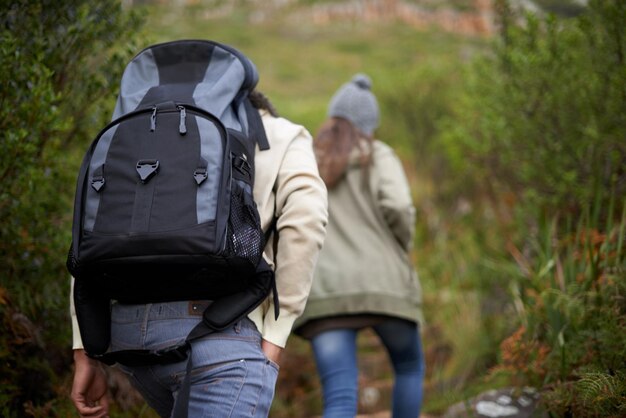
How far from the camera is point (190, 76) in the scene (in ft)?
6.91

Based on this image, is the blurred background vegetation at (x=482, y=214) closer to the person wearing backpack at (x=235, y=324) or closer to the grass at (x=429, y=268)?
the grass at (x=429, y=268)

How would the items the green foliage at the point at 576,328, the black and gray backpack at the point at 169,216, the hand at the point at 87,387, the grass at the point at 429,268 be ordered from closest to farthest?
the black and gray backpack at the point at 169,216 < the hand at the point at 87,387 < the green foliage at the point at 576,328 < the grass at the point at 429,268

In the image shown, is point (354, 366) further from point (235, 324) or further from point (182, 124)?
point (182, 124)

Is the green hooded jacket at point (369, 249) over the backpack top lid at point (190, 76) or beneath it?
beneath

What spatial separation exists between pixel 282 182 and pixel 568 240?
2.18 meters

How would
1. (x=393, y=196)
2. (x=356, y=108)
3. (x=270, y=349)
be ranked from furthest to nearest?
(x=356, y=108) → (x=393, y=196) → (x=270, y=349)

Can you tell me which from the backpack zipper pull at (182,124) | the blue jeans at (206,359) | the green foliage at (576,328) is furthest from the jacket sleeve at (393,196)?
the backpack zipper pull at (182,124)

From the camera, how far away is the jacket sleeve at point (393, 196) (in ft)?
10.6

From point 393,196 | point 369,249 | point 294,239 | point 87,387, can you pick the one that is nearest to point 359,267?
point 369,249

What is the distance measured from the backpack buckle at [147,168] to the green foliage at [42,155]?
1.01 m

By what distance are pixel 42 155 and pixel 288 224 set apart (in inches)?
60.3

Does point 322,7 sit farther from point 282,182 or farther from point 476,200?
point 282,182

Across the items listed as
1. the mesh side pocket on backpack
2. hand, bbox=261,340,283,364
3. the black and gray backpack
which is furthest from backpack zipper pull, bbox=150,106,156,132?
hand, bbox=261,340,283,364

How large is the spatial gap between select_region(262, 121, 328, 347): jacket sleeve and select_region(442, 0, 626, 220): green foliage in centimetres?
231
